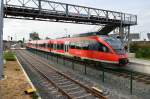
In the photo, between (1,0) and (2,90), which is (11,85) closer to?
(2,90)

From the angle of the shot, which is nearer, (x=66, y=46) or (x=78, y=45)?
(x=78, y=45)

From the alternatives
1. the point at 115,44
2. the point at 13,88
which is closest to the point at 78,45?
the point at 115,44

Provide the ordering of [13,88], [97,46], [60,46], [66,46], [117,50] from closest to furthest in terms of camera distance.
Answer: [13,88]
[117,50]
[97,46]
[66,46]
[60,46]

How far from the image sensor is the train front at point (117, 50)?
21.4 m

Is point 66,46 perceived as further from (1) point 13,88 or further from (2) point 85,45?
(1) point 13,88

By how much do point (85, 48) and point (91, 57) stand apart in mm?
1864

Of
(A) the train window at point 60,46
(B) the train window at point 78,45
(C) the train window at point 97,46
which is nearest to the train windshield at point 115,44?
(C) the train window at point 97,46

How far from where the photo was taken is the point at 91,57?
2477cm

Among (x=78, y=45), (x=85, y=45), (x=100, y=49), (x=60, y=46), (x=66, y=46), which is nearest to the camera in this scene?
(x=100, y=49)

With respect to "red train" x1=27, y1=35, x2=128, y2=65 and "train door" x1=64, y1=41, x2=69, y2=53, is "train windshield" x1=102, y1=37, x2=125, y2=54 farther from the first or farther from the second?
"train door" x1=64, y1=41, x2=69, y2=53

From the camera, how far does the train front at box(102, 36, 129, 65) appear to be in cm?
2141

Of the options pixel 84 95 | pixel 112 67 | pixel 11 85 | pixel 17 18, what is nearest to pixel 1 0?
pixel 11 85

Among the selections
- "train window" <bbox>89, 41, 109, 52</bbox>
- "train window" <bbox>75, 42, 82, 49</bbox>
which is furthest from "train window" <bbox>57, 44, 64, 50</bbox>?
"train window" <bbox>89, 41, 109, 52</bbox>

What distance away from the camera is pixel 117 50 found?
22016mm
